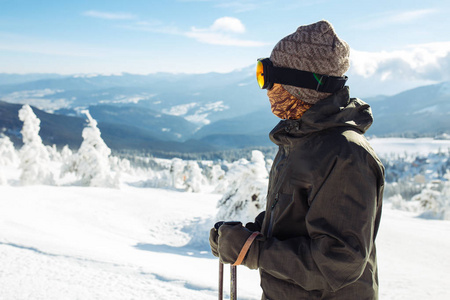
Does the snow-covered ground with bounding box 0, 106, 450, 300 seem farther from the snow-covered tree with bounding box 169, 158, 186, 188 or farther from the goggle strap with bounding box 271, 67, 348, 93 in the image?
the snow-covered tree with bounding box 169, 158, 186, 188

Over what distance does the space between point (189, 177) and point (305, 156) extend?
46.4 metres

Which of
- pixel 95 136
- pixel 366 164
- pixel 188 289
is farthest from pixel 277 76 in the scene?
pixel 95 136

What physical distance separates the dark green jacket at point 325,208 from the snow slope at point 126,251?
12.7 ft

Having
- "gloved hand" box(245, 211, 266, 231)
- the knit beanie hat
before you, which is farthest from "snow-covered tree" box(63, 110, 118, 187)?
the knit beanie hat

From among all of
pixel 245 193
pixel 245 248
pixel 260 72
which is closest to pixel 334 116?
pixel 260 72

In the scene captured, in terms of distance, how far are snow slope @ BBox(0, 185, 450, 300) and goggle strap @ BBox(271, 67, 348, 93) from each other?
4.28 m

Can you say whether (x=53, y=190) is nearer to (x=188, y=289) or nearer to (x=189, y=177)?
(x=188, y=289)

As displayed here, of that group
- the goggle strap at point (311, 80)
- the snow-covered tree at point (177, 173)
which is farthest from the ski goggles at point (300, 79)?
the snow-covered tree at point (177, 173)

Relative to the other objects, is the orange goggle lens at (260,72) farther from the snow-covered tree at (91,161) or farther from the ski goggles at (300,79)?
the snow-covered tree at (91,161)

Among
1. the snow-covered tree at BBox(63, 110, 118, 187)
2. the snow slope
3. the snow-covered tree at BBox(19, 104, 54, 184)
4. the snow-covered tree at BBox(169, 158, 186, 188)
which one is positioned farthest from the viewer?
the snow-covered tree at BBox(169, 158, 186, 188)

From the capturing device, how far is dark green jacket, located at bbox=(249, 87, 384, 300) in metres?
1.57

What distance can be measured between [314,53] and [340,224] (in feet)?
2.87

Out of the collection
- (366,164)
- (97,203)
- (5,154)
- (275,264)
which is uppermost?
(366,164)

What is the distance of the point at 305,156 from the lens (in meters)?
1.73
